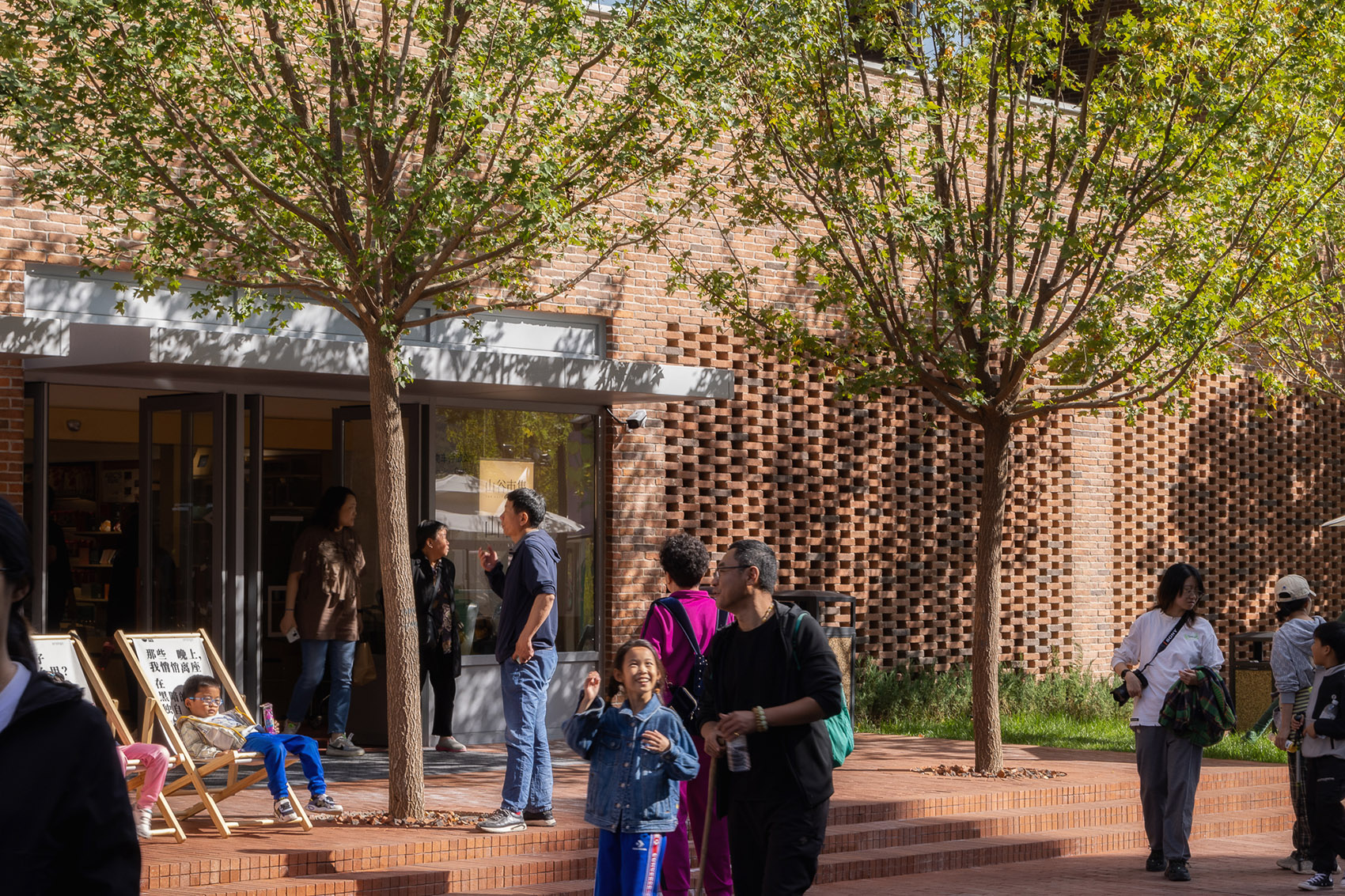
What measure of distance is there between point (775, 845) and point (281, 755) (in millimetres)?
3636

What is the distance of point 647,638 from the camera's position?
7148 millimetres

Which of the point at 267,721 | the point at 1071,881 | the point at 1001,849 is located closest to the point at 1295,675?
the point at 1071,881

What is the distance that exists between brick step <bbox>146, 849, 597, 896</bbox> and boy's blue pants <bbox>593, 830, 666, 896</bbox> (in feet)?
4.73

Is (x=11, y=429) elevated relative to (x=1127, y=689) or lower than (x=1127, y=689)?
elevated

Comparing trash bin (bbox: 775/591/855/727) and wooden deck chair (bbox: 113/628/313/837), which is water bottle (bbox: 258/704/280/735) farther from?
trash bin (bbox: 775/591/855/727)

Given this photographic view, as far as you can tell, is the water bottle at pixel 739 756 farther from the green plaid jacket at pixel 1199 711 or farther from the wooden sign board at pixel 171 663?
the wooden sign board at pixel 171 663

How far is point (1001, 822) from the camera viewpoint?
10.3 meters

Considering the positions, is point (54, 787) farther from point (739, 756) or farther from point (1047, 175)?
point (1047, 175)

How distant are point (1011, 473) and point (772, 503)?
336cm

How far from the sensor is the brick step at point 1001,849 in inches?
364

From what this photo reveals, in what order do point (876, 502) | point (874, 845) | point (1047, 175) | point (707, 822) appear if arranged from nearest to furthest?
point (707, 822)
point (874, 845)
point (1047, 175)
point (876, 502)

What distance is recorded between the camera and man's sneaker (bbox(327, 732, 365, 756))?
11836 mm

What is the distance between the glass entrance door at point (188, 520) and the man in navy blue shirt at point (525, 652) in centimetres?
383

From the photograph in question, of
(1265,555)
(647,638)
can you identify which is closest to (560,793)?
(647,638)
